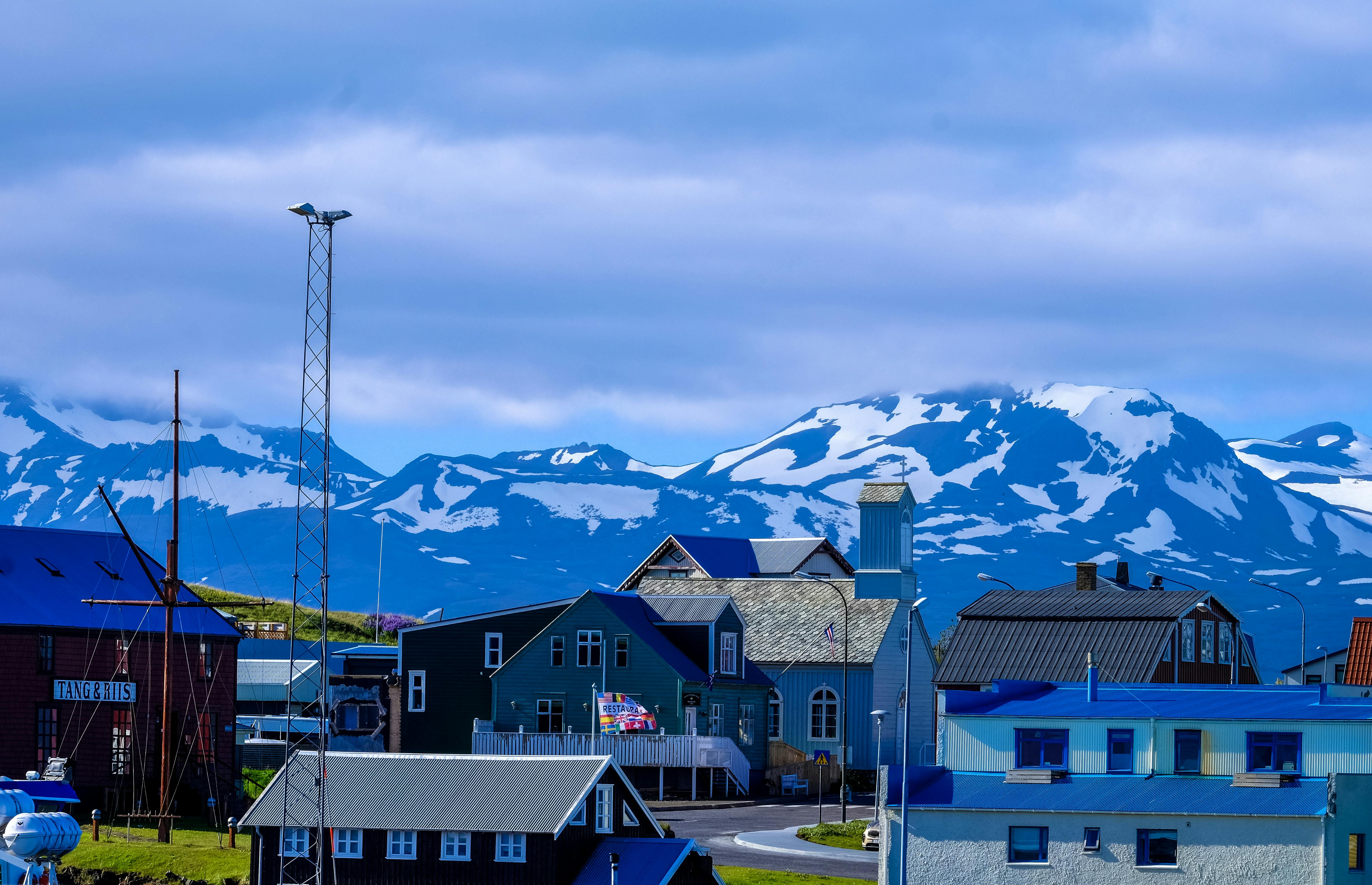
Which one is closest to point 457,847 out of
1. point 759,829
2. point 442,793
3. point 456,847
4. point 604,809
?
point 456,847

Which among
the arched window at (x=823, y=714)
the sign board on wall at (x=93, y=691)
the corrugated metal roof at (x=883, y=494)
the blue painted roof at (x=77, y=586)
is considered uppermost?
the corrugated metal roof at (x=883, y=494)

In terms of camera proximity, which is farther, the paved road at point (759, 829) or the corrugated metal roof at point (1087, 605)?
the corrugated metal roof at point (1087, 605)

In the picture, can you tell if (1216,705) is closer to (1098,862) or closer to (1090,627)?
(1098,862)

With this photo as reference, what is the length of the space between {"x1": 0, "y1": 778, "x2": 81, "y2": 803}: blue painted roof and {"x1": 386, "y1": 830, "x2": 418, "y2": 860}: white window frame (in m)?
8.54

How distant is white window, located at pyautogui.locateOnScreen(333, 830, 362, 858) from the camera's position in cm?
5316

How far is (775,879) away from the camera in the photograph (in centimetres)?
5378

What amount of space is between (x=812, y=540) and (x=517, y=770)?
3125 inches

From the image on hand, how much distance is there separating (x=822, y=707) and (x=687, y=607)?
857cm

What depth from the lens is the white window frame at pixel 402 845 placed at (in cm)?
5269

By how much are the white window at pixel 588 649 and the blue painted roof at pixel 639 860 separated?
94.7 ft

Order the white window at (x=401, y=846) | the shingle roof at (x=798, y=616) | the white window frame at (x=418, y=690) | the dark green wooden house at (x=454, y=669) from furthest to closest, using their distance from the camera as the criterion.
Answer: the shingle roof at (x=798, y=616) → the white window frame at (x=418, y=690) → the dark green wooden house at (x=454, y=669) → the white window at (x=401, y=846)

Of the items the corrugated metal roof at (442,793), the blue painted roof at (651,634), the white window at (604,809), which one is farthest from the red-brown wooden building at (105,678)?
the white window at (604,809)

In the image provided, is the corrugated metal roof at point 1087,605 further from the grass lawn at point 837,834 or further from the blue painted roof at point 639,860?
the blue painted roof at point 639,860

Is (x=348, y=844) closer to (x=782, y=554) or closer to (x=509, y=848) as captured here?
(x=509, y=848)
